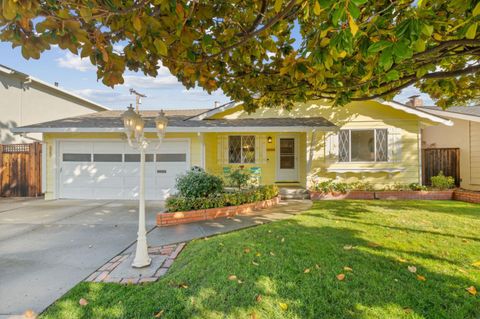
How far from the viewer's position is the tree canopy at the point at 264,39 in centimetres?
188

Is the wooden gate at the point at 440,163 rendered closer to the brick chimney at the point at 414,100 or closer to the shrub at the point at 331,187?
the shrub at the point at 331,187

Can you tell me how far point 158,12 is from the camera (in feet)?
8.56

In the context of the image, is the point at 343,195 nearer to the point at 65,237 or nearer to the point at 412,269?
the point at 412,269

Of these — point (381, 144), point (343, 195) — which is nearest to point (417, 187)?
point (381, 144)

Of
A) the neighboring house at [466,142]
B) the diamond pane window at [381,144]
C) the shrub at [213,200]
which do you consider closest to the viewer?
the shrub at [213,200]

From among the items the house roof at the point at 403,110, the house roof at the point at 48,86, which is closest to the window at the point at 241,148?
the house roof at the point at 403,110

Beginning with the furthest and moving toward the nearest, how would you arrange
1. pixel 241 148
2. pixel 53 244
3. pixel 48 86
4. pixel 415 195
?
pixel 48 86, pixel 241 148, pixel 415 195, pixel 53 244

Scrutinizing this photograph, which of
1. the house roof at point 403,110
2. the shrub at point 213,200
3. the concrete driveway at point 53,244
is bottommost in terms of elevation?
the concrete driveway at point 53,244

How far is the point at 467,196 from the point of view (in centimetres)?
832

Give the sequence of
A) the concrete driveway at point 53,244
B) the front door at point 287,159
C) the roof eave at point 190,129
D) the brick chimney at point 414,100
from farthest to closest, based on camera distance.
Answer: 1. the brick chimney at point 414,100
2. the front door at point 287,159
3. the roof eave at point 190,129
4. the concrete driveway at point 53,244

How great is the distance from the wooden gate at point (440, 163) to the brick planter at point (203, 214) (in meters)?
7.80

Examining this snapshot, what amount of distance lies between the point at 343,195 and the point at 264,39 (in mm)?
7036

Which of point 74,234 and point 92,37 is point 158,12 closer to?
point 92,37

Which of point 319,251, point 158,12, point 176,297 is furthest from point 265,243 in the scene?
point 158,12
